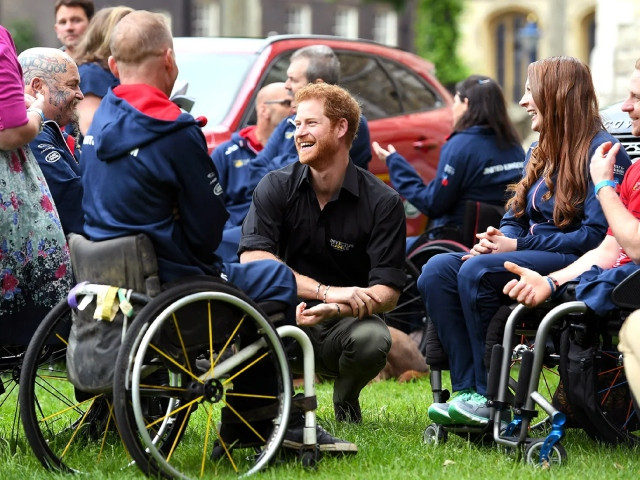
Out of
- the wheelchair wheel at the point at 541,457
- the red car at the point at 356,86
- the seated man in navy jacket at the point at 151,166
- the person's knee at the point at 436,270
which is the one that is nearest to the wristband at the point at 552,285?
the person's knee at the point at 436,270

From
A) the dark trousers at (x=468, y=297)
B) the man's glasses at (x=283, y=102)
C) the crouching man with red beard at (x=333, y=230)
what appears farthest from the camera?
the man's glasses at (x=283, y=102)

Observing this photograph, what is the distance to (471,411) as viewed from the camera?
5992 mm

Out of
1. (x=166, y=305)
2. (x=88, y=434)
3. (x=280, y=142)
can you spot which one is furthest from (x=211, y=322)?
(x=280, y=142)

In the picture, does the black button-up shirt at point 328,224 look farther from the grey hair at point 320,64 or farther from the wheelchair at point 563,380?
the grey hair at point 320,64

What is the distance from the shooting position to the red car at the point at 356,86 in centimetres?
1015

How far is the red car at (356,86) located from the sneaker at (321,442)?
162 inches

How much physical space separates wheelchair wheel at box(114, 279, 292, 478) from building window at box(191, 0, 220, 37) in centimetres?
3910

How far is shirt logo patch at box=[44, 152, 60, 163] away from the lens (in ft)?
20.9

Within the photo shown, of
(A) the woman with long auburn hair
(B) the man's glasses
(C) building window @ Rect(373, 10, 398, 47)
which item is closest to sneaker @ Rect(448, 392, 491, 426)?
(A) the woman with long auburn hair

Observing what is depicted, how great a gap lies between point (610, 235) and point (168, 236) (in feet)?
6.24

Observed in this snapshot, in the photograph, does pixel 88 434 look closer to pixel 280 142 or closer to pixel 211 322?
pixel 211 322

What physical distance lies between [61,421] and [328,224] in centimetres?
157

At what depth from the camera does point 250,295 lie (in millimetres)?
5609

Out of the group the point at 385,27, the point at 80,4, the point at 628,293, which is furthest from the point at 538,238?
the point at 385,27
